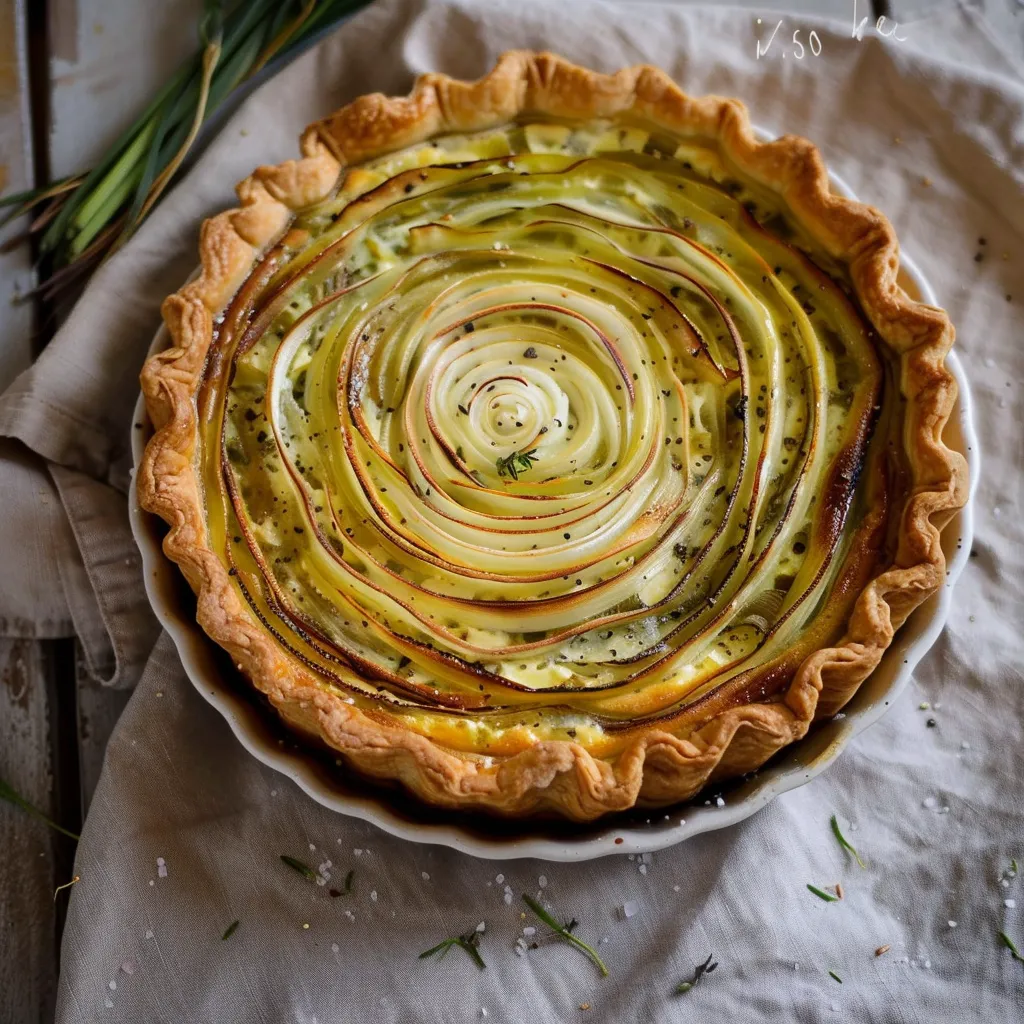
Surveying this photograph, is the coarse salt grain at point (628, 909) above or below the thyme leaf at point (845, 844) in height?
below

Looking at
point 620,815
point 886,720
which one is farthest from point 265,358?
point 886,720

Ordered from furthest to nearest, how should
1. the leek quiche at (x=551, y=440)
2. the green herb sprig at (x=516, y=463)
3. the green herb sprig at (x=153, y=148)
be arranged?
the green herb sprig at (x=153, y=148) < the green herb sprig at (x=516, y=463) < the leek quiche at (x=551, y=440)

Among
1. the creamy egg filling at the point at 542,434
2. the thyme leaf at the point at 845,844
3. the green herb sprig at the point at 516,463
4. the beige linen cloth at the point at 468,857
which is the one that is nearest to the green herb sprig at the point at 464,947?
the beige linen cloth at the point at 468,857

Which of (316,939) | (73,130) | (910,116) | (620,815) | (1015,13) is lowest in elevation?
(316,939)

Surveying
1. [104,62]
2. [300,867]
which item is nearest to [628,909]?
[300,867]

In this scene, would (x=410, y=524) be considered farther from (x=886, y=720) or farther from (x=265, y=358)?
(x=886, y=720)

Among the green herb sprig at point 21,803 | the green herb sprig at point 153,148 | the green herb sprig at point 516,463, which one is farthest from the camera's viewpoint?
the green herb sprig at point 153,148

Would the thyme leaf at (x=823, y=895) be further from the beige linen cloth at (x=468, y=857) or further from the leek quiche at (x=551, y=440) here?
the leek quiche at (x=551, y=440)
